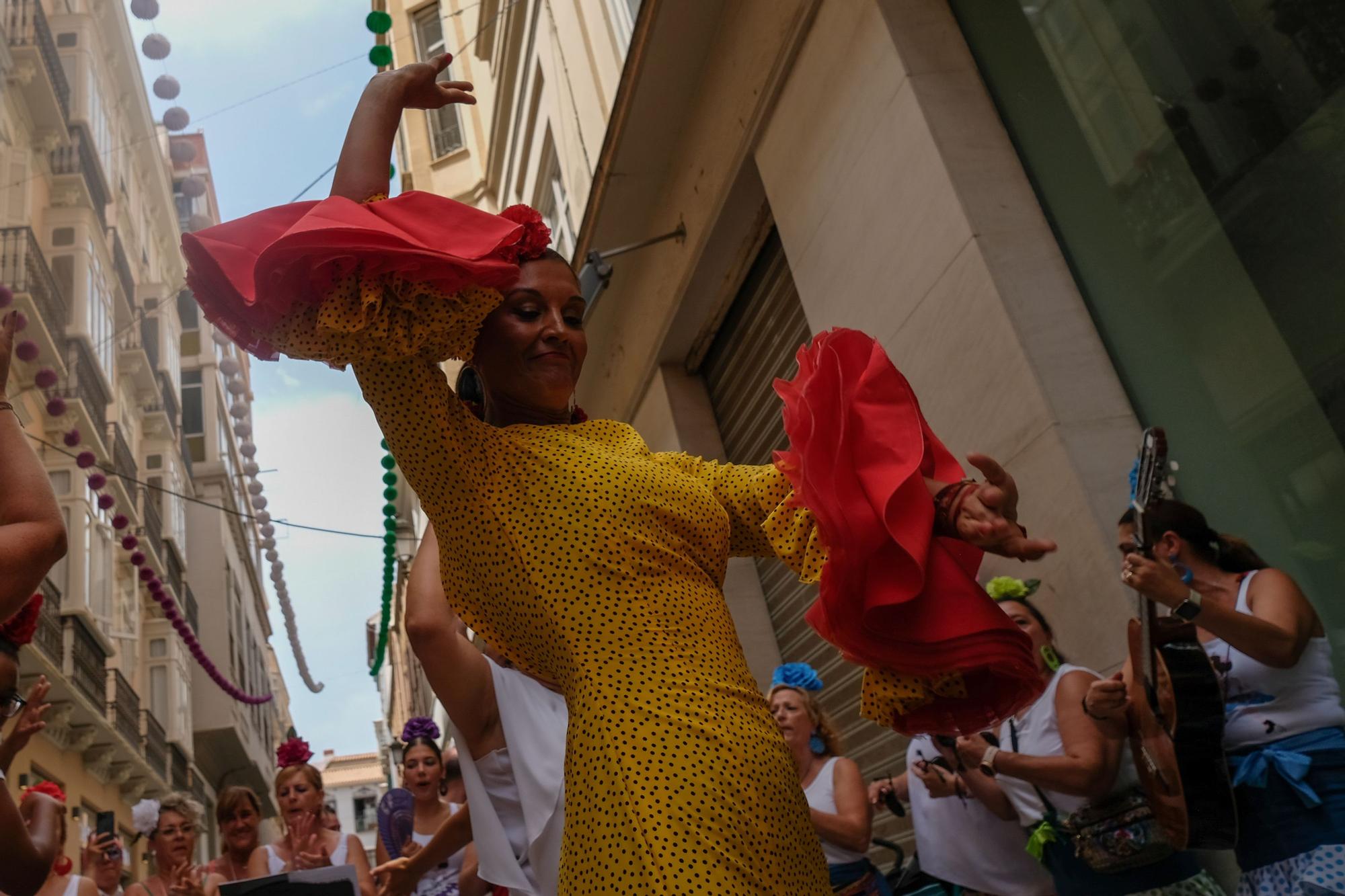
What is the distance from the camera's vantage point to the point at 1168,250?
3.83m

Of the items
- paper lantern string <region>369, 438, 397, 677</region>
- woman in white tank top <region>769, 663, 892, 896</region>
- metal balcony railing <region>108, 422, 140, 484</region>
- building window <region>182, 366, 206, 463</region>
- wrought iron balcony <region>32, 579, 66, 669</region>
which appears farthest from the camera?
building window <region>182, 366, 206, 463</region>

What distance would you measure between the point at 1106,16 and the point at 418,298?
313 centimetres

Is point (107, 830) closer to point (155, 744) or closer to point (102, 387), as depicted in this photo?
point (102, 387)

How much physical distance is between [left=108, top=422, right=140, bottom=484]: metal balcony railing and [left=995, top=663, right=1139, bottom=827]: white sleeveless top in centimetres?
2082

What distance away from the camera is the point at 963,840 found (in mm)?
4219

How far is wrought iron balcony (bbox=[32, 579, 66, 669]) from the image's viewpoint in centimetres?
1642

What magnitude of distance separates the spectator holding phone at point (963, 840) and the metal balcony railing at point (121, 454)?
801 inches

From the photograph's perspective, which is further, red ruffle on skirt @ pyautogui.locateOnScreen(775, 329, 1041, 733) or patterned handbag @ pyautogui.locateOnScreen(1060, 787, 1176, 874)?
patterned handbag @ pyautogui.locateOnScreen(1060, 787, 1176, 874)

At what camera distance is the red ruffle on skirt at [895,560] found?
1881 millimetres

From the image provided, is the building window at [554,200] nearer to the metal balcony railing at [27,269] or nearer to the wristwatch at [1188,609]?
the metal balcony railing at [27,269]

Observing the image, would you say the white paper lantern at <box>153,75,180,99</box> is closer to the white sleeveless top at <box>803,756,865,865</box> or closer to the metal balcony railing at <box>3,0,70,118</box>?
the metal balcony railing at <box>3,0,70,118</box>

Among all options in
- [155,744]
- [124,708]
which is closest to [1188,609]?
[124,708]

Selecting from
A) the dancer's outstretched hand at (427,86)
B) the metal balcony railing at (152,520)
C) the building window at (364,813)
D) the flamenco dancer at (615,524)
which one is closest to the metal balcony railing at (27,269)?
the metal balcony railing at (152,520)

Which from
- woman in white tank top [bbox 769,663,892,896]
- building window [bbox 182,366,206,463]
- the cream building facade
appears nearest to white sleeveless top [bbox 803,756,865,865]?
woman in white tank top [bbox 769,663,892,896]
